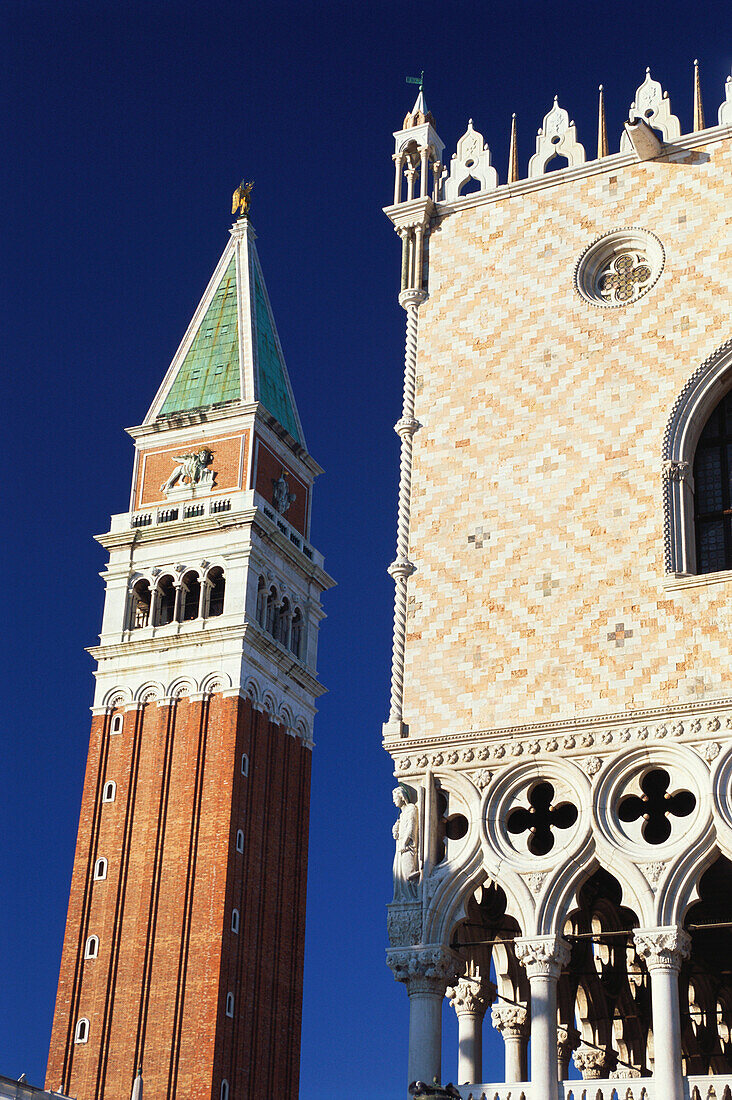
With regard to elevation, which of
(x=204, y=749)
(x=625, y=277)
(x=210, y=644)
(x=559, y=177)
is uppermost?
(x=210, y=644)

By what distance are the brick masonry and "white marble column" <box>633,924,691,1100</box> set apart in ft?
106

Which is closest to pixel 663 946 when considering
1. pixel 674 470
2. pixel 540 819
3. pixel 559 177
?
pixel 540 819

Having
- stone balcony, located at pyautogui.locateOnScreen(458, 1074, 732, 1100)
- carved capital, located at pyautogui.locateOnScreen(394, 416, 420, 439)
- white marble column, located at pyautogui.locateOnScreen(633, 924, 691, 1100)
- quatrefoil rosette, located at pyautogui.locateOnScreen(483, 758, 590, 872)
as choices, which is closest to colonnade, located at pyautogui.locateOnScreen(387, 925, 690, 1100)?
white marble column, located at pyautogui.locateOnScreen(633, 924, 691, 1100)

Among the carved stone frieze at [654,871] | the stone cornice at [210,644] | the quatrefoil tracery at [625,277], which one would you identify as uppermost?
the stone cornice at [210,644]

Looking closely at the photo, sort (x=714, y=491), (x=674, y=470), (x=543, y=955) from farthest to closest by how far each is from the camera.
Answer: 1. (x=714, y=491)
2. (x=674, y=470)
3. (x=543, y=955)

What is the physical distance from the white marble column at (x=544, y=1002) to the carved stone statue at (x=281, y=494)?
4269cm

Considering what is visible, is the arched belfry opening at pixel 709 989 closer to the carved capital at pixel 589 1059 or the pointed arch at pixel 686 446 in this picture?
the carved capital at pixel 589 1059

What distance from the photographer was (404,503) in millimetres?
26750

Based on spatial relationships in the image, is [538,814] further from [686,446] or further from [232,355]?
[232,355]

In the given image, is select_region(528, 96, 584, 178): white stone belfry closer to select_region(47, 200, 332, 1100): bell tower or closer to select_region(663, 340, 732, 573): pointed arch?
select_region(663, 340, 732, 573): pointed arch

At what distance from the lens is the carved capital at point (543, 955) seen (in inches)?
887

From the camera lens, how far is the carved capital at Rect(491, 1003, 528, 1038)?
26891mm

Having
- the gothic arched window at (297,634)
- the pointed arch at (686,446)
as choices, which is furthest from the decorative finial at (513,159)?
the gothic arched window at (297,634)

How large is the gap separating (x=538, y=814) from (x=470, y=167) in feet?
39.1
